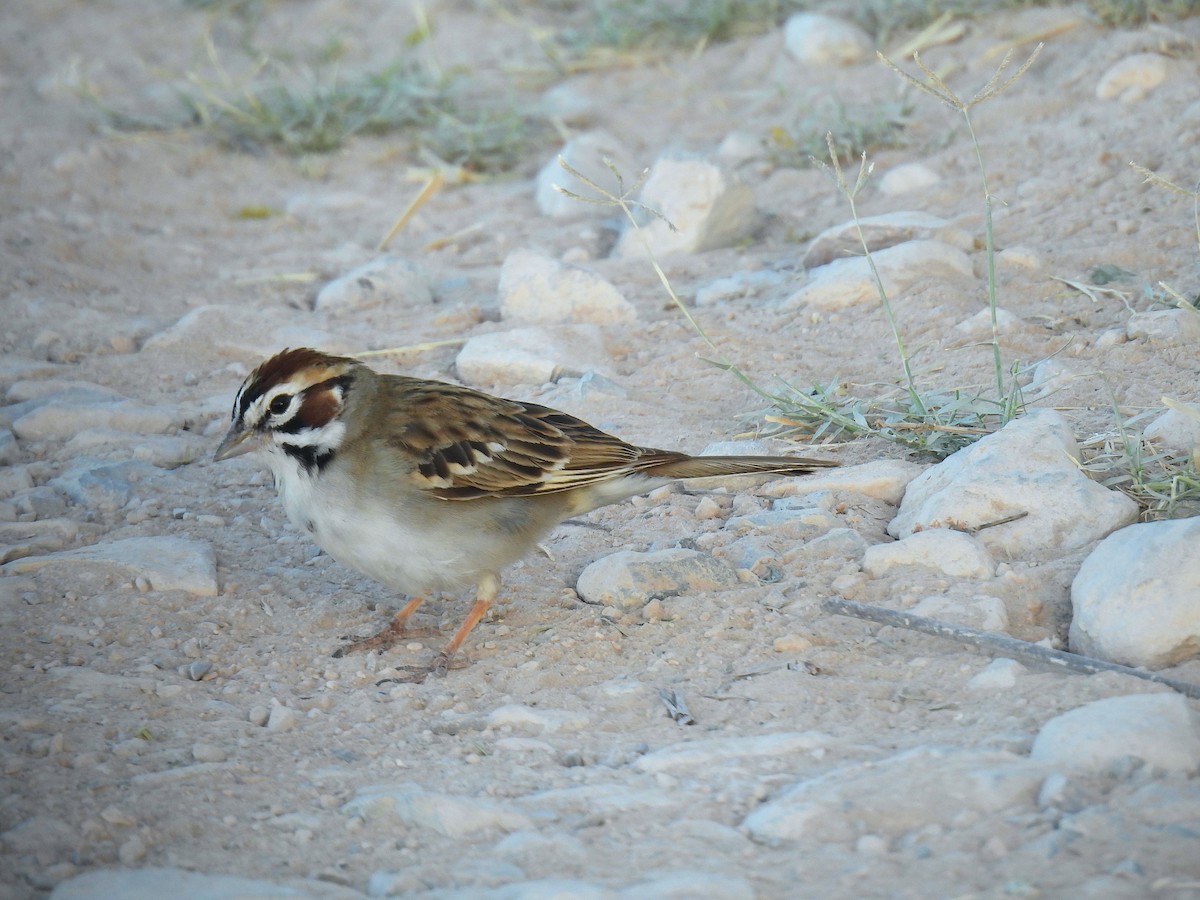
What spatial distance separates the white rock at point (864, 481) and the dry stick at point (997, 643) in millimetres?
862

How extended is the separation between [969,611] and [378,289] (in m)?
4.46

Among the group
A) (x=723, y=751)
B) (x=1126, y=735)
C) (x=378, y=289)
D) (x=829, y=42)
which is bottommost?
(x=378, y=289)

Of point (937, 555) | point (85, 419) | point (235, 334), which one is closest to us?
point (937, 555)

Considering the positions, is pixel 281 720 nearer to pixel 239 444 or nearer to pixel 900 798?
pixel 239 444

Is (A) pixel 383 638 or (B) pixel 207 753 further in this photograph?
(A) pixel 383 638

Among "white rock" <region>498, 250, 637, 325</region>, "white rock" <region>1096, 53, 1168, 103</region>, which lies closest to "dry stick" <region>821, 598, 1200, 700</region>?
"white rock" <region>498, 250, 637, 325</region>

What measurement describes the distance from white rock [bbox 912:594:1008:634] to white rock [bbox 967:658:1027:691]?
0.23m

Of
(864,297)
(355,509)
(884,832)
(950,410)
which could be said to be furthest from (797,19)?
(884,832)

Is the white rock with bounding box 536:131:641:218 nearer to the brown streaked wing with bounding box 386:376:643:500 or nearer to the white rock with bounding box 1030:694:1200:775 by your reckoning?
the brown streaked wing with bounding box 386:376:643:500

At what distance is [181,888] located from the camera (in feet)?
9.86

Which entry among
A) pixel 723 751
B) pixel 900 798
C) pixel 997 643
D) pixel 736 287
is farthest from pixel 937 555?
pixel 736 287

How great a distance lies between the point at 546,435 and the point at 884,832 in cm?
226

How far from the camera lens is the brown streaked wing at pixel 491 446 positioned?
469cm

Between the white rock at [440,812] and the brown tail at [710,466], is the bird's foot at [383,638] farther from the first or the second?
the white rock at [440,812]
